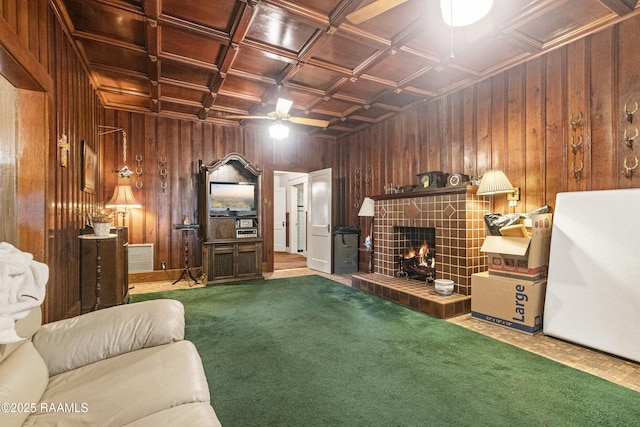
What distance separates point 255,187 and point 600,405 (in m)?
5.22

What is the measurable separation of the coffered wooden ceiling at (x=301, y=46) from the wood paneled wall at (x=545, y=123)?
0.64 ft

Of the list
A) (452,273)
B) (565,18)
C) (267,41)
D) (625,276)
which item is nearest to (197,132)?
(267,41)

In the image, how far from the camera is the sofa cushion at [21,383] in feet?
3.32

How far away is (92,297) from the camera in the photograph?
10.9 feet

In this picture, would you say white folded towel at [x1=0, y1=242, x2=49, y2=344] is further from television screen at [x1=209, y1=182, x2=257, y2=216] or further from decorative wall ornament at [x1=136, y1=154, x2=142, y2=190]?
decorative wall ornament at [x1=136, y1=154, x2=142, y2=190]

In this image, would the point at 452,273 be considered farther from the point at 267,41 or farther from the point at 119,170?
the point at 119,170

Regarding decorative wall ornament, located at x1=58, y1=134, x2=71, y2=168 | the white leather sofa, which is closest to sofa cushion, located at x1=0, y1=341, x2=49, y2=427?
the white leather sofa

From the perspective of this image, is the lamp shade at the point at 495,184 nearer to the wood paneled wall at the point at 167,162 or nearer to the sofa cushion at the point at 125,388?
the sofa cushion at the point at 125,388

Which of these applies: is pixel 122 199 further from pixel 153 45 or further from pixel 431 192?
pixel 431 192

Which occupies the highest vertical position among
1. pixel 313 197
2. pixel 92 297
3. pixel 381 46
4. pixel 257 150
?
pixel 381 46

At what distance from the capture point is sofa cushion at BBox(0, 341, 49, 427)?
1.01 meters

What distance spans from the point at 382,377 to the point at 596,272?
7.13 feet

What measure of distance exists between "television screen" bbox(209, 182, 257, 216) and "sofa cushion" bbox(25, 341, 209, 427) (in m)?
4.10

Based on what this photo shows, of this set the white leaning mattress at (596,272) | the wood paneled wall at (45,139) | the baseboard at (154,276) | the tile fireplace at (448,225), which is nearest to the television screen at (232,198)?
the baseboard at (154,276)
